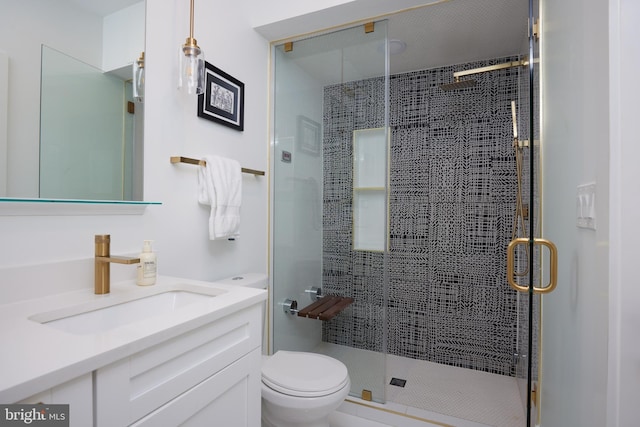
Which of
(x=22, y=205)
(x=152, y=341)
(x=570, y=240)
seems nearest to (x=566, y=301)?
(x=570, y=240)

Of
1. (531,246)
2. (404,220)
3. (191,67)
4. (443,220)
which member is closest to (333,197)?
(404,220)

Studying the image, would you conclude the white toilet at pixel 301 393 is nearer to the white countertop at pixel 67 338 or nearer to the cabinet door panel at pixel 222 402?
the cabinet door panel at pixel 222 402

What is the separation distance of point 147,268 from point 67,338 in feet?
1.68

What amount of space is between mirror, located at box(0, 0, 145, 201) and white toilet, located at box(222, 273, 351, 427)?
3.18ft

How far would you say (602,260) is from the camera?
754mm

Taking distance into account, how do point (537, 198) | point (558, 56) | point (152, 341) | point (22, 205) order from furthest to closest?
point (537, 198), point (558, 56), point (22, 205), point (152, 341)

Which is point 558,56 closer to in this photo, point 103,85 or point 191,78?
point 191,78

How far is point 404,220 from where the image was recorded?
265 centimetres

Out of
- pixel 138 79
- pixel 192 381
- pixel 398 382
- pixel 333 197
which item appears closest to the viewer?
pixel 192 381

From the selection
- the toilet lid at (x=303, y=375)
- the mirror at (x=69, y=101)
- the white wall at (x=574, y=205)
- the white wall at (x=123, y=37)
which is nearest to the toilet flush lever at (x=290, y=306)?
the toilet lid at (x=303, y=375)

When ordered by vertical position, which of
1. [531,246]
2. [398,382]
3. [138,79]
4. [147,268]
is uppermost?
[138,79]

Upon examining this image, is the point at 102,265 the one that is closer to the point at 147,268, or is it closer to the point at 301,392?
the point at 147,268

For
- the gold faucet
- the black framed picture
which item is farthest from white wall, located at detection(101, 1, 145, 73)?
the gold faucet

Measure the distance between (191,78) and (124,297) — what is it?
2.96 feet
